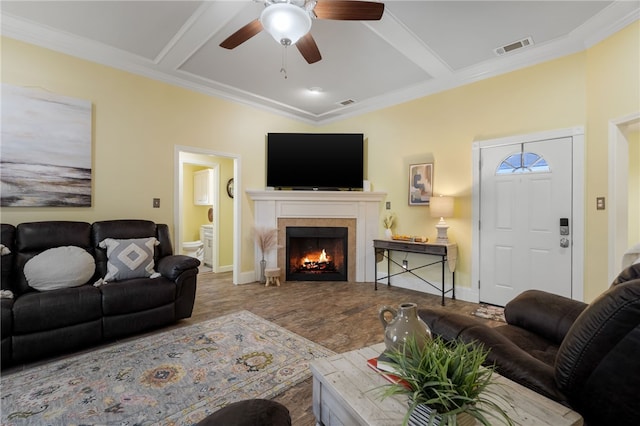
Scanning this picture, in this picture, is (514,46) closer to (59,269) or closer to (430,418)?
(430,418)

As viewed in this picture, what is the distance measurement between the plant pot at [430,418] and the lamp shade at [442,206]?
332cm

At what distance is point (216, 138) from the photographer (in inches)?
175

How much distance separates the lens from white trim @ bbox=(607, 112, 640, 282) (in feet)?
9.05

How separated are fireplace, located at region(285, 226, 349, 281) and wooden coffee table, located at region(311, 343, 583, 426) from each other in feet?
11.8

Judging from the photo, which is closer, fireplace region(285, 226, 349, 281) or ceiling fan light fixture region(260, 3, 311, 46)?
ceiling fan light fixture region(260, 3, 311, 46)

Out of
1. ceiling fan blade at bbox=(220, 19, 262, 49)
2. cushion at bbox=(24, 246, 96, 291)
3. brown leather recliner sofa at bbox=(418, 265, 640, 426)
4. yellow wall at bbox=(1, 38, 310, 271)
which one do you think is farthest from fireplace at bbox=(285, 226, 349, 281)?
brown leather recliner sofa at bbox=(418, 265, 640, 426)

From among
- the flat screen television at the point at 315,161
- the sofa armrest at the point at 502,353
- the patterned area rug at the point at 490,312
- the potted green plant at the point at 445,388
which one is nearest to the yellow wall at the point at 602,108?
the patterned area rug at the point at 490,312

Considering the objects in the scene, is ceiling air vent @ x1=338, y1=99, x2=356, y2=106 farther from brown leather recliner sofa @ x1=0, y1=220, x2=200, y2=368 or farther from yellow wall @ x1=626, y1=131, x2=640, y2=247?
yellow wall @ x1=626, y1=131, x2=640, y2=247

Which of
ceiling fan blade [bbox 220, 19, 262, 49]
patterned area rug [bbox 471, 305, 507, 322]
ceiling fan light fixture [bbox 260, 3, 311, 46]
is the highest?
ceiling fan blade [bbox 220, 19, 262, 49]

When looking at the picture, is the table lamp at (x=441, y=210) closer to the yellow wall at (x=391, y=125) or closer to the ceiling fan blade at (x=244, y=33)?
the yellow wall at (x=391, y=125)

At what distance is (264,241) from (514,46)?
4.20 metres

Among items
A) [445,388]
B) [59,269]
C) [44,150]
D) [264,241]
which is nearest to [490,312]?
[445,388]

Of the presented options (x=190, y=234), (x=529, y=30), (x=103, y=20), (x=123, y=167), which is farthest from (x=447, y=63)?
(x=190, y=234)

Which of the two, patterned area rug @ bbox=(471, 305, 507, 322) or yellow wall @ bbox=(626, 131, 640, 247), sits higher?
yellow wall @ bbox=(626, 131, 640, 247)
